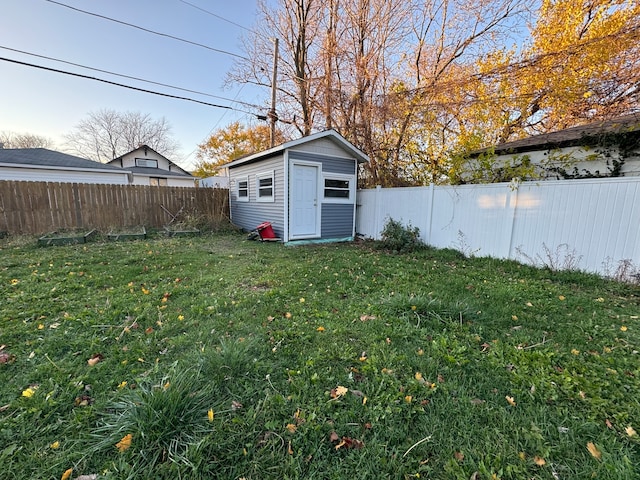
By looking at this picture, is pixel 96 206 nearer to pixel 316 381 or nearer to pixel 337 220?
pixel 337 220

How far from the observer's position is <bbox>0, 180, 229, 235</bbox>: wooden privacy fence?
7566mm

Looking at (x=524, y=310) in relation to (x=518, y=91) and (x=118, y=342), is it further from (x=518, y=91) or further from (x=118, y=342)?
(x=518, y=91)

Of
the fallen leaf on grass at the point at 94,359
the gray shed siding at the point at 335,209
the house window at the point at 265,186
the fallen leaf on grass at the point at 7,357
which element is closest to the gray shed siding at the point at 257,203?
the house window at the point at 265,186

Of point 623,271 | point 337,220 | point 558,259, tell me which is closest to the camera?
point 623,271

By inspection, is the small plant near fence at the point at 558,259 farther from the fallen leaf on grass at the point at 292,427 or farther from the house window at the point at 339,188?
the fallen leaf on grass at the point at 292,427

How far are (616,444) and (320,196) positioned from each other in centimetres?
737

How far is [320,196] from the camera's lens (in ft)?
26.9

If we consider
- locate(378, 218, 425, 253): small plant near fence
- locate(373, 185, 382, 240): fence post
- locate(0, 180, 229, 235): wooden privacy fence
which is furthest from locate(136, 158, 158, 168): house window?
locate(378, 218, 425, 253): small plant near fence

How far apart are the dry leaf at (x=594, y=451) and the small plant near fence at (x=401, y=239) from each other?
213 inches

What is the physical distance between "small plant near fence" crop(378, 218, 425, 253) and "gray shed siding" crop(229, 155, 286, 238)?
9.97 feet

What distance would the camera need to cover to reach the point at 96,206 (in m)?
8.57

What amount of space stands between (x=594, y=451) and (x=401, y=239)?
5.68 m

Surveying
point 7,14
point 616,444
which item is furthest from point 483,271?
point 7,14

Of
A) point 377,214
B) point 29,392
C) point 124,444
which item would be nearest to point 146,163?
point 377,214
